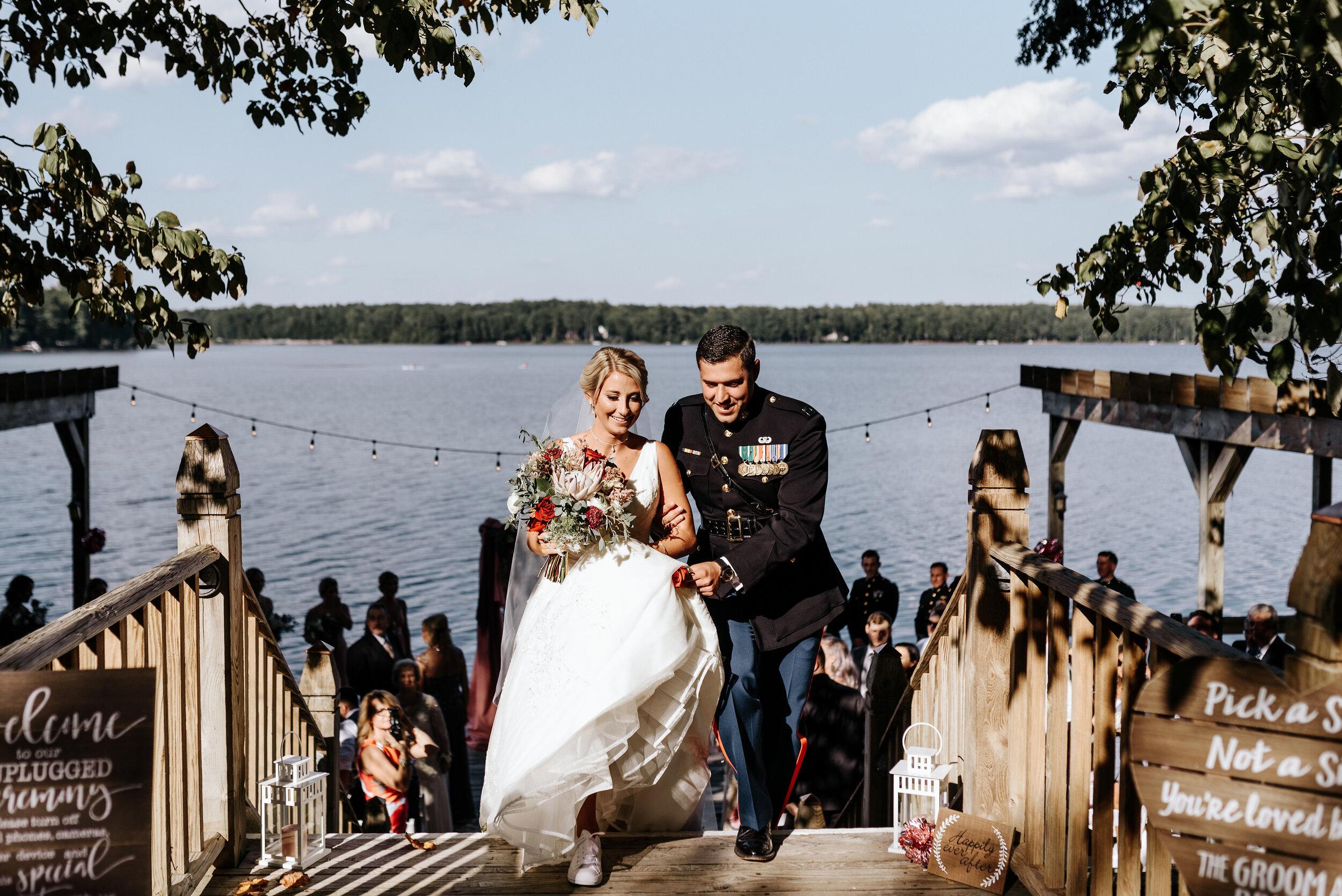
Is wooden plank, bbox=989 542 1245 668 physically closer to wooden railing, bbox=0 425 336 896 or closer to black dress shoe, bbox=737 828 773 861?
black dress shoe, bbox=737 828 773 861

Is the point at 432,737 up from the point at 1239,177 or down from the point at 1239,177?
down

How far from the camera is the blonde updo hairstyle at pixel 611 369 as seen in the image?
397 centimetres

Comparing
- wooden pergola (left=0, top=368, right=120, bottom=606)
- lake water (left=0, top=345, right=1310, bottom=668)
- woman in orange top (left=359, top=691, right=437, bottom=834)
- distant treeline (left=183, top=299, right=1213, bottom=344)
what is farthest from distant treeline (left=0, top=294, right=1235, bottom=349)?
woman in orange top (left=359, top=691, right=437, bottom=834)

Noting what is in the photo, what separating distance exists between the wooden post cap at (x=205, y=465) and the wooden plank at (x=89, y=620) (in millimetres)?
354

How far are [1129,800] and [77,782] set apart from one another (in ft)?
7.89

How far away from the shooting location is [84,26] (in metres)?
5.88

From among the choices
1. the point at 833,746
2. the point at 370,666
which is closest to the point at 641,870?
the point at 833,746

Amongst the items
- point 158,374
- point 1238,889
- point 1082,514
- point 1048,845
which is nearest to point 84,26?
point 1048,845

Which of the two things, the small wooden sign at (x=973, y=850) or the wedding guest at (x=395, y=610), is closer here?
the small wooden sign at (x=973, y=850)

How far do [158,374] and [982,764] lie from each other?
119 m

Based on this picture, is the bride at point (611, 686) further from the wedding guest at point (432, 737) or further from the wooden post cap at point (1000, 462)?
→ the wedding guest at point (432, 737)

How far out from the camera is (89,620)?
2660mm

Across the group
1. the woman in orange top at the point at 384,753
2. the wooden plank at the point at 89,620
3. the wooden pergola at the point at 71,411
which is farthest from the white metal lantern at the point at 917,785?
the wooden pergola at the point at 71,411

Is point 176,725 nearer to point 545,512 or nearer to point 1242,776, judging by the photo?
point 545,512
